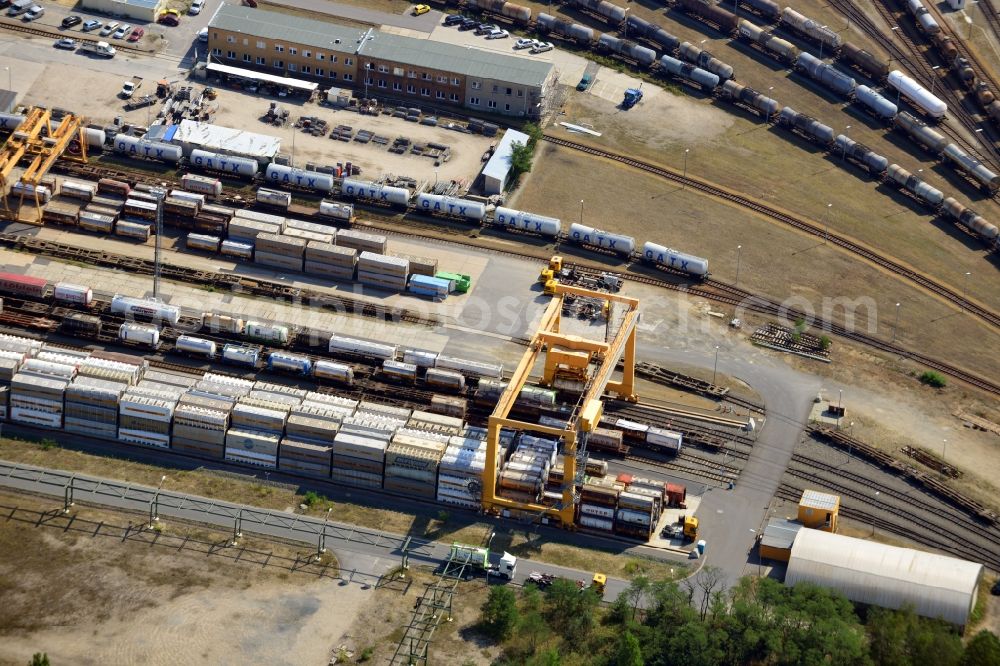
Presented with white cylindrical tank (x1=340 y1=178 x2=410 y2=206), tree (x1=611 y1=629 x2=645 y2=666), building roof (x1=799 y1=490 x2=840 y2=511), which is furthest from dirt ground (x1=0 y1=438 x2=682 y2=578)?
white cylindrical tank (x1=340 y1=178 x2=410 y2=206)

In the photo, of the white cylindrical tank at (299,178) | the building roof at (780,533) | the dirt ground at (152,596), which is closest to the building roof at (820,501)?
the building roof at (780,533)

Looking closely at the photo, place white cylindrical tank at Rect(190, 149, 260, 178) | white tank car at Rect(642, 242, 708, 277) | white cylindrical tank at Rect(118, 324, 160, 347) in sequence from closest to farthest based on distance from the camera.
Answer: white cylindrical tank at Rect(118, 324, 160, 347)
white tank car at Rect(642, 242, 708, 277)
white cylindrical tank at Rect(190, 149, 260, 178)

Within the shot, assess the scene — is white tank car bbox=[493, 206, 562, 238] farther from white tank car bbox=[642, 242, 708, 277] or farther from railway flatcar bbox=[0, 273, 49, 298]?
railway flatcar bbox=[0, 273, 49, 298]

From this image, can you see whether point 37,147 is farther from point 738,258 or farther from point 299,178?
point 738,258

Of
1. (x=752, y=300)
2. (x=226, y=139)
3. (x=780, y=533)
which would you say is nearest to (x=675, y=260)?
(x=752, y=300)

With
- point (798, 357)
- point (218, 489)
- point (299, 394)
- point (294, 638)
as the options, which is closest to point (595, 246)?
point (798, 357)

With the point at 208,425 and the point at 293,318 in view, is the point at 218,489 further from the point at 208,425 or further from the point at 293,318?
the point at 293,318

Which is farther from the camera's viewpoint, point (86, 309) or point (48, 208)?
point (48, 208)
